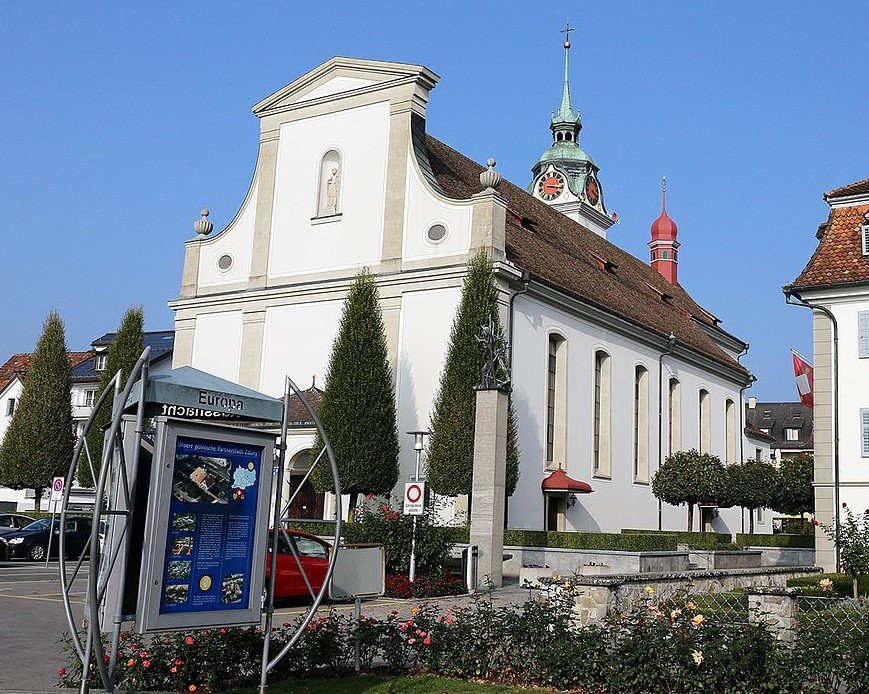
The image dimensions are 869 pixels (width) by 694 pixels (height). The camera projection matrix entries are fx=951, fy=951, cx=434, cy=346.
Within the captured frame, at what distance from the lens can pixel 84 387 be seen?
57.8m

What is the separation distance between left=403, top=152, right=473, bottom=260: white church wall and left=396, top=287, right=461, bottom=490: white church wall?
1.25 metres

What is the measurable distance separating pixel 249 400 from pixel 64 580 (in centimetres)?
197

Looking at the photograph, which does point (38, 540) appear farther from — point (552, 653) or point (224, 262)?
point (552, 653)

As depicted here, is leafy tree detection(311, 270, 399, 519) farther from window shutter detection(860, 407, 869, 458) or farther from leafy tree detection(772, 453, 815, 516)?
leafy tree detection(772, 453, 815, 516)

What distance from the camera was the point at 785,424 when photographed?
96.6 meters

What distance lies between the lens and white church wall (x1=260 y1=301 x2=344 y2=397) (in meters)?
29.4

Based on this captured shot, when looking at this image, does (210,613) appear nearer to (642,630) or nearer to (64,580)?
(64,580)

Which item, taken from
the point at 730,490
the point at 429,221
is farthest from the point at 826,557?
the point at 429,221

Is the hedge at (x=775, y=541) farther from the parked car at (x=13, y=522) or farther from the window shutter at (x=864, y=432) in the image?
the parked car at (x=13, y=522)

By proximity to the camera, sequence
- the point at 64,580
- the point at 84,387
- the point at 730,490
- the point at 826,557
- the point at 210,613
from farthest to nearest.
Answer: the point at 84,387, the point at 730,490, the point at 826,557, the point at 210,613, the point at 64,580

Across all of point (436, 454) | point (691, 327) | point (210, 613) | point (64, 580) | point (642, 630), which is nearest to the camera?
point (64, 580)

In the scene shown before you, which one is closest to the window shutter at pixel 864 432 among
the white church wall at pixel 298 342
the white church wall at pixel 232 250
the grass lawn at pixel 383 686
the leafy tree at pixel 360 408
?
the leafy tree at pixel 360 408

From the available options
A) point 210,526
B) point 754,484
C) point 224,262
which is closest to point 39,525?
point 224,262

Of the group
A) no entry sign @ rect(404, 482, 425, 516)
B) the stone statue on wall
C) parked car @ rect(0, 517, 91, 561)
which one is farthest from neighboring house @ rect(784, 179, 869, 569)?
parked car @ rect(0, 517, 91, 561)
